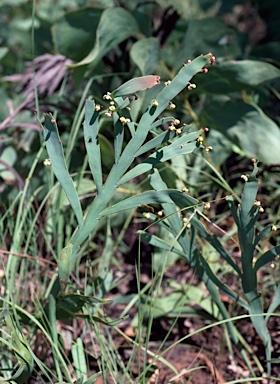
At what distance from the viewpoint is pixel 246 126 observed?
140 centimetres

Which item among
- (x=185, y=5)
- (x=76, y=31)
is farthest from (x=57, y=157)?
(x=185, y=5)

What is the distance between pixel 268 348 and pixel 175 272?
442 mm

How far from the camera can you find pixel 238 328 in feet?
4.06

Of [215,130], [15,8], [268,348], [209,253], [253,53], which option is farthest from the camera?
[15,8]

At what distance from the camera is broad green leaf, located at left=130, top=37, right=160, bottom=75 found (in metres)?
1.38

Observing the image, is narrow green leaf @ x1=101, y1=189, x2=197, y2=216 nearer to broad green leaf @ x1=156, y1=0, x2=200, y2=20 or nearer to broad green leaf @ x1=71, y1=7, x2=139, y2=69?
broad green leaf @ x1=71, y1=7, x2=139, y2=69

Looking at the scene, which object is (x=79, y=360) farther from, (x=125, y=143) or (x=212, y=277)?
(x=125, y=143)

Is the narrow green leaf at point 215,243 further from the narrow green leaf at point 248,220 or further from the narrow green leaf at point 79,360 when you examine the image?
the narrow green leaf at point 79,360

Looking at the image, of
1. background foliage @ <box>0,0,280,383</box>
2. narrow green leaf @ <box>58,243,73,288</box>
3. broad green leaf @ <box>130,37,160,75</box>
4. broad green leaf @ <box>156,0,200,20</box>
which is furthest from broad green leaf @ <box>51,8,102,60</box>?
broad green leaf @ <box>156,0,200,20</box>

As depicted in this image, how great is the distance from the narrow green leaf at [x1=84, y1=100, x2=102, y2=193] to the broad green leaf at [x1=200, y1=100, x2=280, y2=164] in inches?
20.5

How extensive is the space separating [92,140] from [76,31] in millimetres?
694

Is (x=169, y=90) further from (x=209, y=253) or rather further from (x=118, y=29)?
(x=118, y=29)

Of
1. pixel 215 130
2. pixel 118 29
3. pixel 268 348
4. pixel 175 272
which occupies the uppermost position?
pixel 118 29

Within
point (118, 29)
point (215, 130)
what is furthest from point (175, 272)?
point (118, 29)
